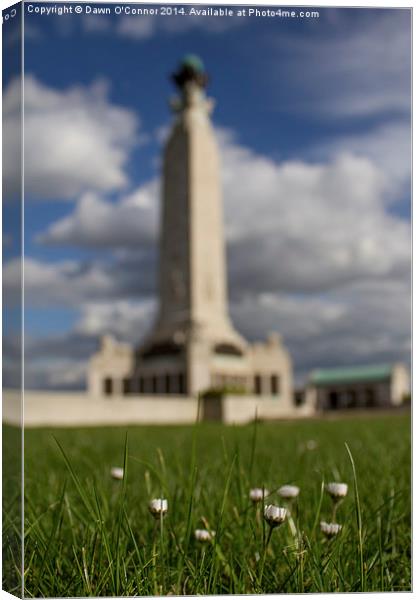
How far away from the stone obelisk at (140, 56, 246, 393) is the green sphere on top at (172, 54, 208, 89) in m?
2.59

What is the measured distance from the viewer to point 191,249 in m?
25.2

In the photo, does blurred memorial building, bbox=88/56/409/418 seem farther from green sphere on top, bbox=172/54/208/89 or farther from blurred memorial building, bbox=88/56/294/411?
green sphere on top, bbox=172/54/208/89

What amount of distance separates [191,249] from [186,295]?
1784 mm

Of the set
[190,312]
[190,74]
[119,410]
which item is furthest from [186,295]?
[190,74]

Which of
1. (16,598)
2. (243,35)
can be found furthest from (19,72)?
(243,35)

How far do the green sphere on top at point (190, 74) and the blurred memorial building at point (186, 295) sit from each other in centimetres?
236

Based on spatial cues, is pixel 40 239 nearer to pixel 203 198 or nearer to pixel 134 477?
pixel 134 477

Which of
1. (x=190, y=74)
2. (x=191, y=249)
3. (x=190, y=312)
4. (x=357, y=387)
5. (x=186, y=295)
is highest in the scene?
(x=190, y=74)

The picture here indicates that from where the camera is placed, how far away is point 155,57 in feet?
8.86

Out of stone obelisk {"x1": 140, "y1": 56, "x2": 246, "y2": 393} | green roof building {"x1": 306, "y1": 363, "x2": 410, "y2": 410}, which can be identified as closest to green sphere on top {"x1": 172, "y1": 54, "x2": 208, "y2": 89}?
stone obelisk {"x1": 140, "y1": 56, "x2": 246, "y2": 393}

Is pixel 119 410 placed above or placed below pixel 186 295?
below

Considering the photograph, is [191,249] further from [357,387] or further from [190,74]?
[357,387]

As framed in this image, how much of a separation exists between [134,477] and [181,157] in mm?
24042

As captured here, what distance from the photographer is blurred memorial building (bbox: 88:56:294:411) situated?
2509 cm
